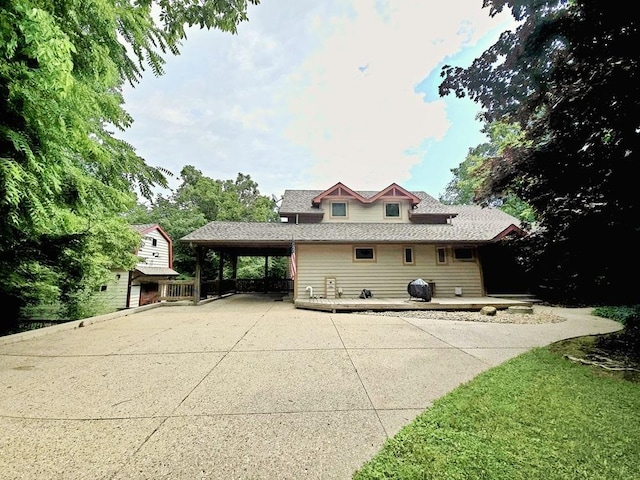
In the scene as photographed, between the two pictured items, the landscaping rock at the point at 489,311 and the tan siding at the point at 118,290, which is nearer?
the landscaping rock at the point at 489,311

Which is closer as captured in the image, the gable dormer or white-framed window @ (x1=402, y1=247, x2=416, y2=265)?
white-framed window @ (x1=402, y1=247, x2=416, y2=265)

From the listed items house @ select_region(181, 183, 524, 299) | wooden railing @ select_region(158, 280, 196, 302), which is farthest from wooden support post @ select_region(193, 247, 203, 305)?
wooden railing @ select_region(158, 280, 196, 302)

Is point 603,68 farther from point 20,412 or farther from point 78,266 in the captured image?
point 78,266

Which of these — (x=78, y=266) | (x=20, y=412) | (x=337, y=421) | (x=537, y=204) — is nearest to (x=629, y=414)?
(x=337, y=421)

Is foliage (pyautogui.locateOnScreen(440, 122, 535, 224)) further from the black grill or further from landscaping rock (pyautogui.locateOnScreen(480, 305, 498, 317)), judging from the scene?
the black grill

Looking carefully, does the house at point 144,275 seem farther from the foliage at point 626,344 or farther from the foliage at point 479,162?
the foliage at point 479,162

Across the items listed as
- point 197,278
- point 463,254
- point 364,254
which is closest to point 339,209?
point 364,254

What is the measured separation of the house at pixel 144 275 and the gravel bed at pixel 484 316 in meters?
12.0

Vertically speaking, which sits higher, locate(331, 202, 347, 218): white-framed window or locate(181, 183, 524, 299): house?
locate(331, 202, 347, 218): white-framed window

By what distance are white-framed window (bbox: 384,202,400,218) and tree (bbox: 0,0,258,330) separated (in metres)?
11.6

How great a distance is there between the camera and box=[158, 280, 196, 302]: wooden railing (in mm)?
12070

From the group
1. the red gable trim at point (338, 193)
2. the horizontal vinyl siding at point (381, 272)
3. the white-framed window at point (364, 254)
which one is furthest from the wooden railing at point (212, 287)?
the white-framed window at point (364, 254)

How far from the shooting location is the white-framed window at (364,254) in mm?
11945

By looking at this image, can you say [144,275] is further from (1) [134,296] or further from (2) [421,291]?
(2) [421,291]
